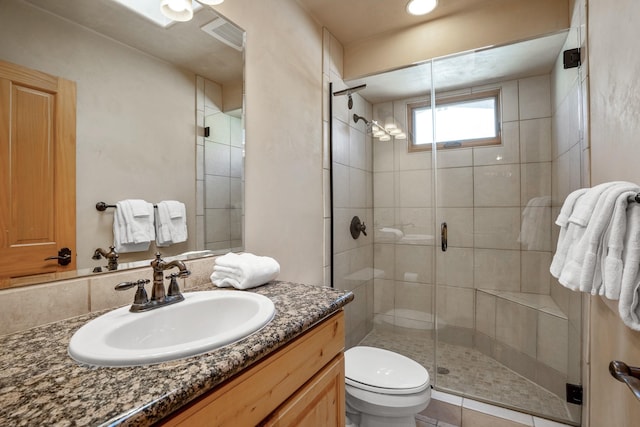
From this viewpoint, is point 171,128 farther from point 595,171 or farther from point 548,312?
point 548,312

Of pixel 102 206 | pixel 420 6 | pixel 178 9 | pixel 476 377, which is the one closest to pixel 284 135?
pixel 178 9

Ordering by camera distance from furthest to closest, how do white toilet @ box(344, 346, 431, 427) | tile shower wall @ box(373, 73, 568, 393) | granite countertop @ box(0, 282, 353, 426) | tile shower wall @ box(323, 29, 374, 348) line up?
tile shower wall @ box(323, 29, 374, 348) < tile shower wall @ box(373, 73, 568, 393) < white toilet @ box(344, 346, 431, 427) < granite countertop @ box(0, 282, 353, 426)

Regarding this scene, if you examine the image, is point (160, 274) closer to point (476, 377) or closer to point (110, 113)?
point (110, 113)

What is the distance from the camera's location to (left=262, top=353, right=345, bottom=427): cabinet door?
0.74 m

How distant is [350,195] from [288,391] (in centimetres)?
159

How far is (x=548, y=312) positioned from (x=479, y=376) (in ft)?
1.96

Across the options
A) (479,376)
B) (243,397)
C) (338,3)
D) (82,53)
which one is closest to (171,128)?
(82,53)

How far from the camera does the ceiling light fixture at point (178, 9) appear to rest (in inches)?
40.7

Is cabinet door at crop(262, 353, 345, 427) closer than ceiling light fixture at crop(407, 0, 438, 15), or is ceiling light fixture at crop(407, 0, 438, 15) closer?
cabinet door at crop(262, 353, 345, 427)

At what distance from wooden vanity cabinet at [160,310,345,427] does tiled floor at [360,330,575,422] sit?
121 cm

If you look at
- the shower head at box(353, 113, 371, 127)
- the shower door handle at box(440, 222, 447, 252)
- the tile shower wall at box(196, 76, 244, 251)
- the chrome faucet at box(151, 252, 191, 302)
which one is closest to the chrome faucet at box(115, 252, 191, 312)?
the chrome faucet at box(151, 252, 191, 302)

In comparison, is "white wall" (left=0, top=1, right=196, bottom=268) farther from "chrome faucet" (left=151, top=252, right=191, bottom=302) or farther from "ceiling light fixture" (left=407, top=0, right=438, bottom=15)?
"ceiling light fixture" (left=407, top=0, right=438, bottom=15)

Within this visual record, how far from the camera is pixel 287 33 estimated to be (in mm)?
1582

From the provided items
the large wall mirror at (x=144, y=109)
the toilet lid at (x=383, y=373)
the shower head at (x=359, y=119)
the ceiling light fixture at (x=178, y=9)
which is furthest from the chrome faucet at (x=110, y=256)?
the shower head at (x=359, y=119)
